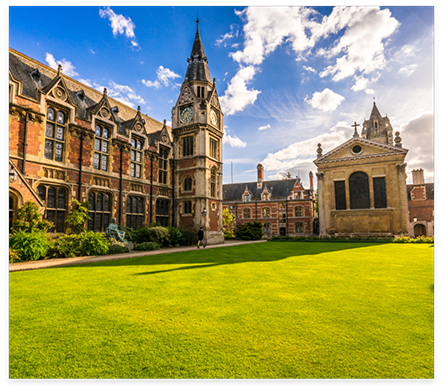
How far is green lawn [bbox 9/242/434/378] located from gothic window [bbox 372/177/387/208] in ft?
107

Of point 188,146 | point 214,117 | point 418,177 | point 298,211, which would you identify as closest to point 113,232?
point 188,146

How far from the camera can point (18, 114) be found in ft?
46.7

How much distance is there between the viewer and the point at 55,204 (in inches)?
626

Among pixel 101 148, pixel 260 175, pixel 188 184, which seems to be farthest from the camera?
pixel 260 175

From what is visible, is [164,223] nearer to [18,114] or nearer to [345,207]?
[18,114]

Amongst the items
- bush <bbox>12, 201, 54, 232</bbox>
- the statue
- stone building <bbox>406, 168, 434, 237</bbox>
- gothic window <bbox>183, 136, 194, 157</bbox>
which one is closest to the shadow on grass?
the statue

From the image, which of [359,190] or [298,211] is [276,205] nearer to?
[298,211]

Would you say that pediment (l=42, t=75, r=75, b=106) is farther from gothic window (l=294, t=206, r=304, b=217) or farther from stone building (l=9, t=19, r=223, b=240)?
gothic window (l=294, t=206, r=304, b=217)

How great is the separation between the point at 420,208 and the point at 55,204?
2256 inches

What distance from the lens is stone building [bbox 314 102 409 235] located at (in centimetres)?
3372

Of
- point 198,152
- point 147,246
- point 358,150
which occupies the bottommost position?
point 147,246

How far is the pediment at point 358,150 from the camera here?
3500cm
